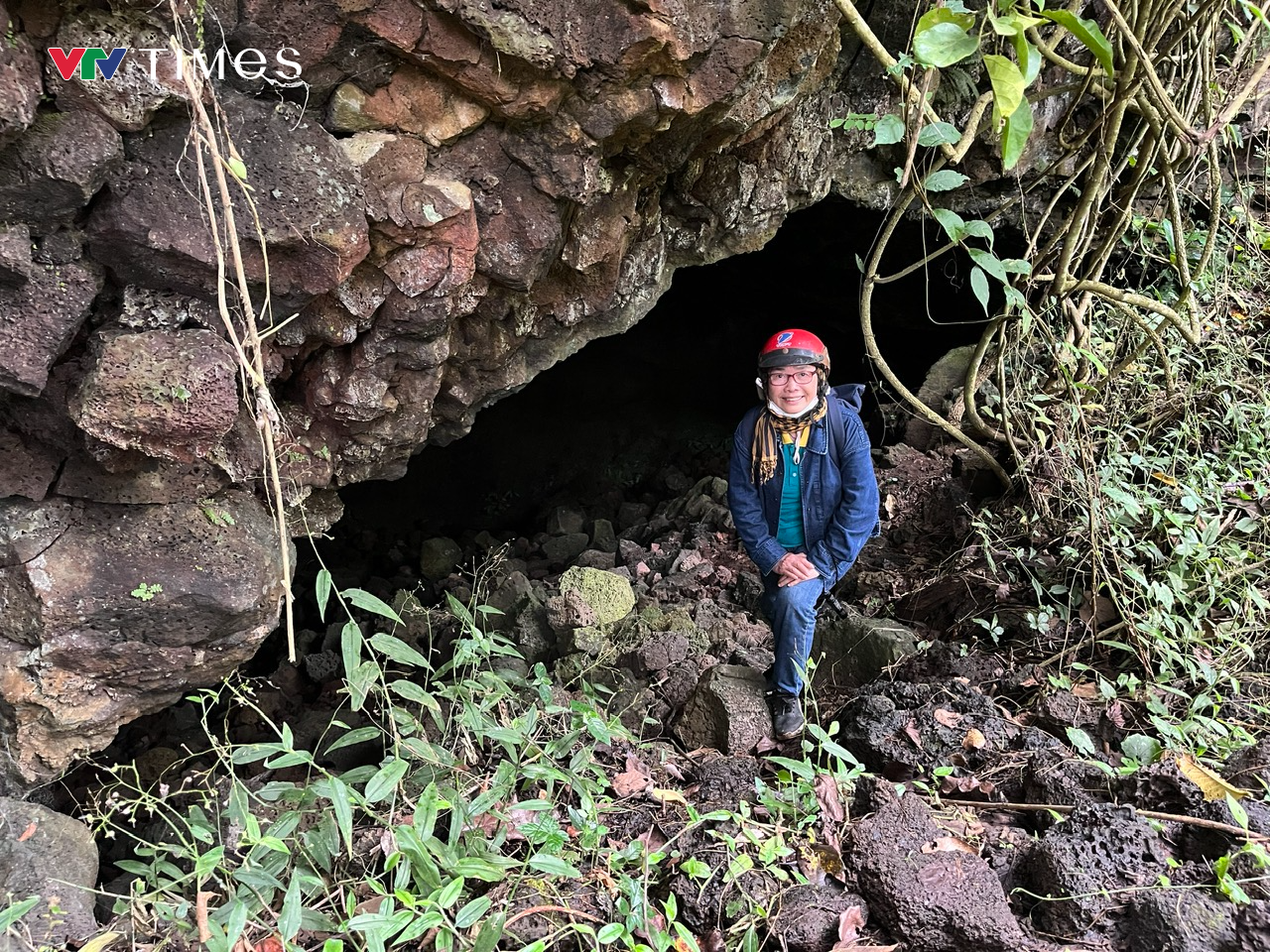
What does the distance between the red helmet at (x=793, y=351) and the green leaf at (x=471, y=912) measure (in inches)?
70.3

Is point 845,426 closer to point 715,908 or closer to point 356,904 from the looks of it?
point 715,908

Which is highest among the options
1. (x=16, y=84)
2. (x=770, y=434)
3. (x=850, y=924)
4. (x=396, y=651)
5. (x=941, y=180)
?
(x=16, y=84)

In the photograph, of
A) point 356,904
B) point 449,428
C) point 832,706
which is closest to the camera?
point 356,904

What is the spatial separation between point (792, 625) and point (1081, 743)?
0.94 metres

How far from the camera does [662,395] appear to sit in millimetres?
7367

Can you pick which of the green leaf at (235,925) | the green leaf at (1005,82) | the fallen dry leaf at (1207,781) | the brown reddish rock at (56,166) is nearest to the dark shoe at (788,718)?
the fallen dry leaf at (1207,781)

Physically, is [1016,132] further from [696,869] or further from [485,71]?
[696,869]

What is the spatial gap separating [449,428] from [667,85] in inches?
66.7

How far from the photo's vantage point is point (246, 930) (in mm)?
1660

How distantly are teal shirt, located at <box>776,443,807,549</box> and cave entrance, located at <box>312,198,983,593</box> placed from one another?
2399mm

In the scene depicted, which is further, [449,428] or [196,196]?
[449,428]

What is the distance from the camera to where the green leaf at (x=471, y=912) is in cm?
160

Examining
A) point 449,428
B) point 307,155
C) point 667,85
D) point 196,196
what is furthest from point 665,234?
point 196,196

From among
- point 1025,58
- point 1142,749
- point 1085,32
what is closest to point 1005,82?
point 1025,58
